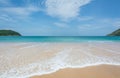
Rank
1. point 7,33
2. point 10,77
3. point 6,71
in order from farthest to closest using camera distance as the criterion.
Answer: point 7,33 → point 6,71 → point 10,77

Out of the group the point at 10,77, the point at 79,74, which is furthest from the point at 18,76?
the point at 79,74

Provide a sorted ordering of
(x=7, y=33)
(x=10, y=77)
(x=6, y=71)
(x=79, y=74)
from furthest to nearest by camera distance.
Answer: (x=7, y=33)
(x=6, y=71)
(x=79, y=74)
(x=10, y=77)

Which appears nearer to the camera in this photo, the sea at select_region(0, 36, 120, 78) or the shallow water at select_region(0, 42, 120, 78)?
the shallow water at select_region(0, 42, 120, 78)

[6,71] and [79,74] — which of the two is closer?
[79,74]

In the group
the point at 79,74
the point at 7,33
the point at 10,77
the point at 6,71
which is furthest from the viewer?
the point at 7,33

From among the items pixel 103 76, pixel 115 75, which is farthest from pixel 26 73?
pixel 115 75

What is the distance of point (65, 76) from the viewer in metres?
4.54

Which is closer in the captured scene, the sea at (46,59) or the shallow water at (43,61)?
the shallow water at (43,61)

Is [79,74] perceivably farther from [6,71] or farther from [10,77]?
[6,71]

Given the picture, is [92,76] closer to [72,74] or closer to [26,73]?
[72,74]

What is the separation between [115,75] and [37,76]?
2888 mm

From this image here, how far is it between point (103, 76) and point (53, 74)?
1.85 meters

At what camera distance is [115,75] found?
4648 mm

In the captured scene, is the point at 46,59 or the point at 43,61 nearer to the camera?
the point at 43,61
